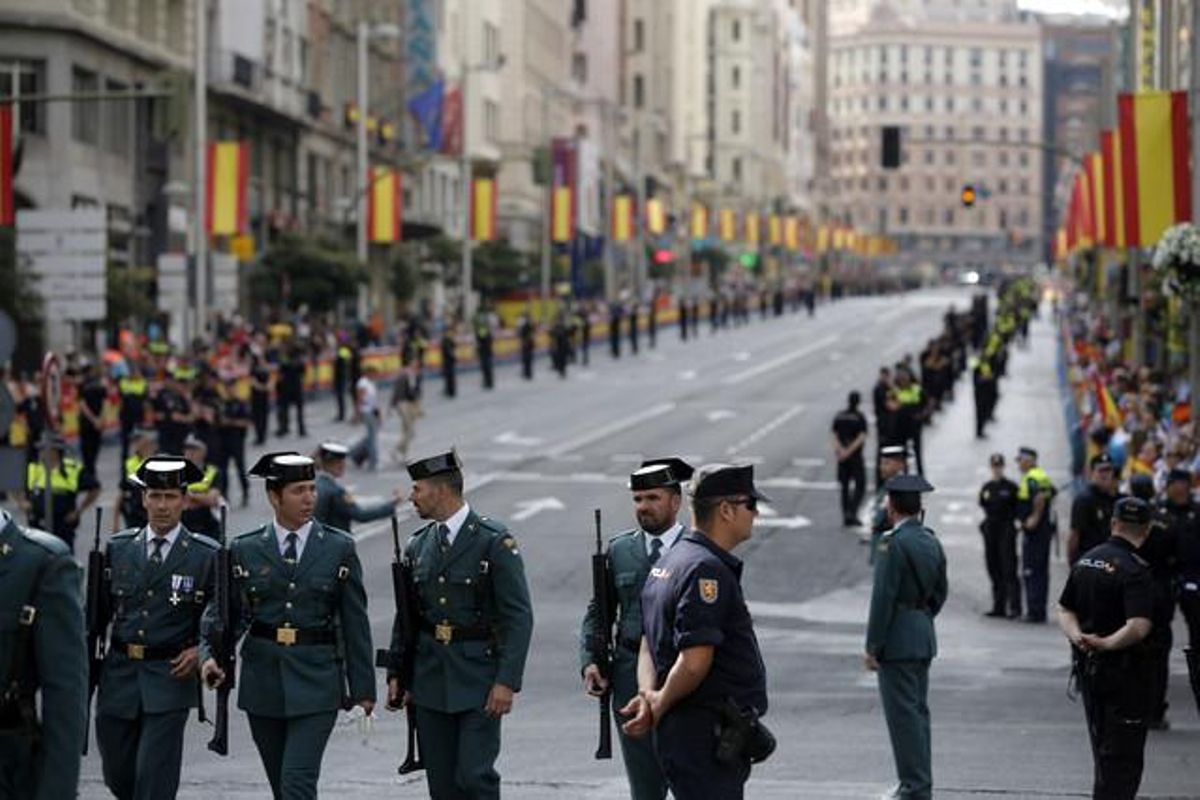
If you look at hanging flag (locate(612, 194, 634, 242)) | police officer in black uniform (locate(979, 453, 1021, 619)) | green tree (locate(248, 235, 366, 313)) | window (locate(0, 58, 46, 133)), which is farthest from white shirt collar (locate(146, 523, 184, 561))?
hanging flag (locate(612, 194, 634, 242))

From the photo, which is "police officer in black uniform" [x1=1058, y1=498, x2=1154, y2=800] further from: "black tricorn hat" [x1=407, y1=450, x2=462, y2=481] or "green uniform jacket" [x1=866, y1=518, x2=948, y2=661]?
"black tricorn hat" [x1=407, y1=450, x2=462, y2=481]

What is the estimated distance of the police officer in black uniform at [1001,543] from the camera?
24797 mm

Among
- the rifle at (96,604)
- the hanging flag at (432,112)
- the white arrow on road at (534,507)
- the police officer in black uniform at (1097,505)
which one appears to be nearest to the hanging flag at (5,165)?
the white arrow on road at (534,507)

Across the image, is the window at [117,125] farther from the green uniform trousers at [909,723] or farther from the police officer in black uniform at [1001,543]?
the green uniform trousers at [909,723]

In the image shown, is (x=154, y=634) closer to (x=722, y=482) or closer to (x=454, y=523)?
(x=454, y=523)

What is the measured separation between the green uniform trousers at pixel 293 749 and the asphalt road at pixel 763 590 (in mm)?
2827

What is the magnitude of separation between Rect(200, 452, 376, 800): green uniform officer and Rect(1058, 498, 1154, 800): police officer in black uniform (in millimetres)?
3497

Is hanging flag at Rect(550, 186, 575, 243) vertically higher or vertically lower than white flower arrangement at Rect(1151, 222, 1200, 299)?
higher

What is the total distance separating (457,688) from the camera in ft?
36.9

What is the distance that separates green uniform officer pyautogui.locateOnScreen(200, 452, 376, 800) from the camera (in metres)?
11.3

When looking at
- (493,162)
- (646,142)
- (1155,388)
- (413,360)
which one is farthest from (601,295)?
(1155,388)

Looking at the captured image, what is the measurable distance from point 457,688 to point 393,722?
5.93 meters

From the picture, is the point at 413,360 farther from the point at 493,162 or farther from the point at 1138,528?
the point at 493,162

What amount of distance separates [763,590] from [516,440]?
19.2 meters
